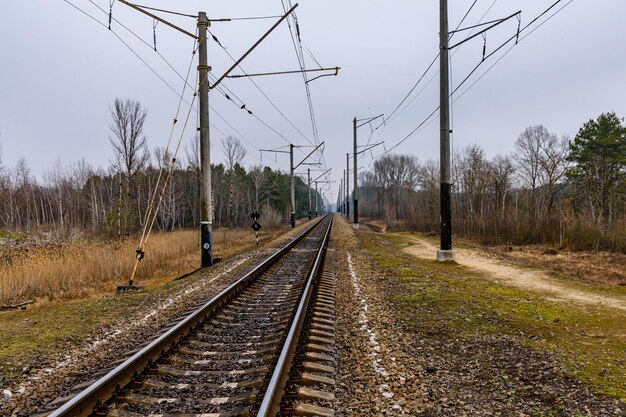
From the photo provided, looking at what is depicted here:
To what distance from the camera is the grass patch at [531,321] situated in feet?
15.5

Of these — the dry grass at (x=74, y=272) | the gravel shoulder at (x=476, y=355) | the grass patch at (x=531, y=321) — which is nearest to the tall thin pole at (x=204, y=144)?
the dry grass at (x=74, y=272)

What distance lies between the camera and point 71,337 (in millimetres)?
6184

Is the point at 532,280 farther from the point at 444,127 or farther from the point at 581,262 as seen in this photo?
the point at 581,262

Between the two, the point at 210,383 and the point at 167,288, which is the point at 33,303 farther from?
the point at 210,383

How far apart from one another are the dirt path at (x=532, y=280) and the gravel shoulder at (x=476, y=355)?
63 cm

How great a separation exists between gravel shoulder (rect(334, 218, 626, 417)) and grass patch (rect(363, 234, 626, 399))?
2 centimetres

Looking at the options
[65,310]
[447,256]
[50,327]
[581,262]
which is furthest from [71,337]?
[581,262]

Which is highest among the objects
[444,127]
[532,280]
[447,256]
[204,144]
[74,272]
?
[444,127]

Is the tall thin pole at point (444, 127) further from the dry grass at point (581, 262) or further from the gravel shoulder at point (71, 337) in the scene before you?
the gravel shoulder at point (71, 337)

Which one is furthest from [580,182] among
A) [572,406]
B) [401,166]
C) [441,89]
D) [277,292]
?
[401,166]

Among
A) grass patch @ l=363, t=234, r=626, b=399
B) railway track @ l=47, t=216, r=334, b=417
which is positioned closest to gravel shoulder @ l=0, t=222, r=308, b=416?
railway track @ l=47, t=216, r=334, b=417

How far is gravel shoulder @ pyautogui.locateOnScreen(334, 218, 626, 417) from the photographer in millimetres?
3871

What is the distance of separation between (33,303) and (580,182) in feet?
156

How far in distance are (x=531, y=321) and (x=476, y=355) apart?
2.15 metres
